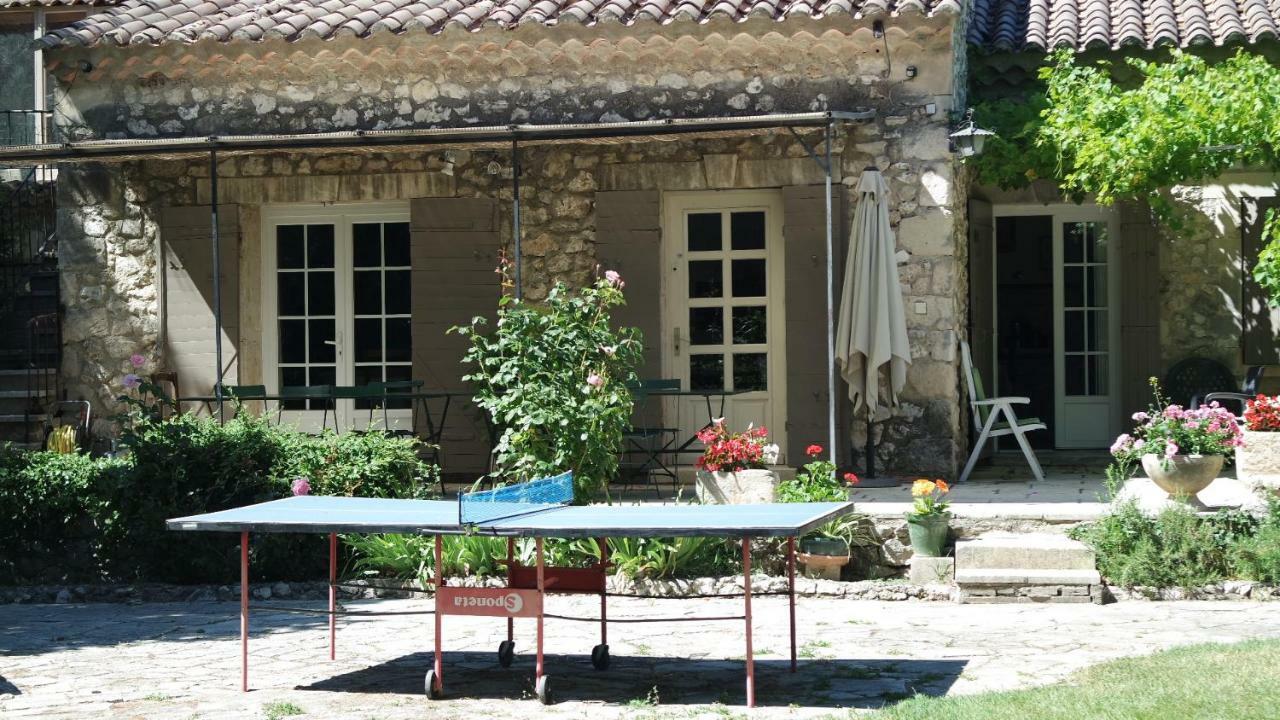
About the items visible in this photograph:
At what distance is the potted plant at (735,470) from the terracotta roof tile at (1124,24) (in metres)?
4.60

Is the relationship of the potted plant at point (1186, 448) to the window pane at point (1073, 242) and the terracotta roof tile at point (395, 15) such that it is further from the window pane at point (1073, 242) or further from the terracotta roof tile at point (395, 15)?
the window pane at point (1073, 242)

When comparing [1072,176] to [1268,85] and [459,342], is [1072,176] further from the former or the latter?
[459,342]

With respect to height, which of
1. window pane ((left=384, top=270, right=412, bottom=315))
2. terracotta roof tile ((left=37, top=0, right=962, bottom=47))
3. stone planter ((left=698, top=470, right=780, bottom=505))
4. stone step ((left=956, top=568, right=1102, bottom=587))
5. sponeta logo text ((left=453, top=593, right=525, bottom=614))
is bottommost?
stone step ((left=956, top=568, right=1102, bottom=587))

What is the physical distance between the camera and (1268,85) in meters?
10.2

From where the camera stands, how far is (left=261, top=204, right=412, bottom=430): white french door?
460 inches

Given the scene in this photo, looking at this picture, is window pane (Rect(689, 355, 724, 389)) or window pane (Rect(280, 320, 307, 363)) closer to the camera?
window pane (Rect(689, 355, 724, 389))

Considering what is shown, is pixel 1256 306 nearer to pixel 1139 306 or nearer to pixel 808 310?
pixel 1139 306

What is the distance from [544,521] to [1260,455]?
203 inches

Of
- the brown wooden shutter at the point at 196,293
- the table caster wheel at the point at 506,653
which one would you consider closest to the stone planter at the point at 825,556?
the table caster wheel at the point at 506,653

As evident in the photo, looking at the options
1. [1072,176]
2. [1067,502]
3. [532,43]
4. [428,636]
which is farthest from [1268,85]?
[428,636]

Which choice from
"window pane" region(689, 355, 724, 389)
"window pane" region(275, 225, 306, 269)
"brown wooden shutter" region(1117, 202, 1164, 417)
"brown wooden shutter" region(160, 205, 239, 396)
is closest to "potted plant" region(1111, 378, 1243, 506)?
"window pane" region(689, 355, 724, 389)

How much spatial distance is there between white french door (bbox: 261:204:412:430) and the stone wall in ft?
0.60

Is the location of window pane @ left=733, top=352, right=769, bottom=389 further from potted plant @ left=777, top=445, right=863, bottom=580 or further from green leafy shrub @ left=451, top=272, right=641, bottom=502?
potted plant @ left=777, top=445, right=863, bottom=580

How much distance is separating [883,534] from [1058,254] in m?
4.77
